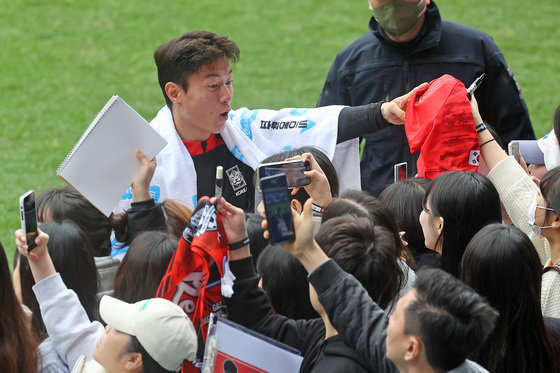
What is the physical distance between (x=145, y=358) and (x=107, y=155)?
1.17 metres

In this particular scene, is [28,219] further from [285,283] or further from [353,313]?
[353,313]

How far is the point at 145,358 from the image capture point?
2488mm

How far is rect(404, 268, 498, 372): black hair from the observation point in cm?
223

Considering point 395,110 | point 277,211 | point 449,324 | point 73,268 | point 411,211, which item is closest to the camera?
point 449,324

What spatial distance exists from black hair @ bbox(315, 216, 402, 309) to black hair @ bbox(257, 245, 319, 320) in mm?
231

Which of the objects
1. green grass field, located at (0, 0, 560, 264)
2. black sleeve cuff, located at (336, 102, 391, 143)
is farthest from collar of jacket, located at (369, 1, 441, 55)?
green grass field, located at (0, 0, 560, 264)

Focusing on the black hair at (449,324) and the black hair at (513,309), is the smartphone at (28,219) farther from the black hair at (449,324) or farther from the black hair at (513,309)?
the black hair at (513,309)

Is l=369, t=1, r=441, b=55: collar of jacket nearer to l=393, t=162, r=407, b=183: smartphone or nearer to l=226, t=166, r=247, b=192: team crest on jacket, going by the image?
l=393, t=162, r=407, b=183: smartphone

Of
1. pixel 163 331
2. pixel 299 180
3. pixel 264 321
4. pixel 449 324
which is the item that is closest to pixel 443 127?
pixel 299 180

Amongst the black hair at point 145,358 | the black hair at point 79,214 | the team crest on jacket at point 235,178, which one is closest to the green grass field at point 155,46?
the team crest on jacket at point 235,178

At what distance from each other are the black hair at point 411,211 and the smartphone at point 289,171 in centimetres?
55

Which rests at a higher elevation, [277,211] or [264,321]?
[277,211]

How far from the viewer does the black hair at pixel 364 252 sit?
263cm

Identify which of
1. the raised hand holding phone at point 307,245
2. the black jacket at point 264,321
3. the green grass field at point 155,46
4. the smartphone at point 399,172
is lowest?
the green grass field at point 155,46
